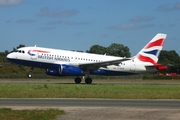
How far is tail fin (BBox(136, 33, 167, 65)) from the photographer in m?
53.1

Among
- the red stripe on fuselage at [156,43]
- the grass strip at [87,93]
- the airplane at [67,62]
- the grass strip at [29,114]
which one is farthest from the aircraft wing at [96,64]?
the grass strip at [29,114]

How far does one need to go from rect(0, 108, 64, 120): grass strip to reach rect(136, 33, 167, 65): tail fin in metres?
36.3

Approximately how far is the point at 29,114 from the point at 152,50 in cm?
3810

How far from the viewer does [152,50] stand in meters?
53.3

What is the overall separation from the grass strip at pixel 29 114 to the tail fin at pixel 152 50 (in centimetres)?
3633

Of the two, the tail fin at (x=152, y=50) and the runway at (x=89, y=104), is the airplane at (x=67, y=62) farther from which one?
the runway at (x=89, y=104)

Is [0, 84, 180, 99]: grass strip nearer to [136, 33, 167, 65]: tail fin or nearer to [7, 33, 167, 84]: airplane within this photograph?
[7, 33, 167, 84]: airplane

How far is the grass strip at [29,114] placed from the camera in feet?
52.3

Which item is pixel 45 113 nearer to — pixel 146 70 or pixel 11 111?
pixel 11 111

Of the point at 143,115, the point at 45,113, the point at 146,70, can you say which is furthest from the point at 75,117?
the point at 146,70

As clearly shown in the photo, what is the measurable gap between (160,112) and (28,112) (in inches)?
215

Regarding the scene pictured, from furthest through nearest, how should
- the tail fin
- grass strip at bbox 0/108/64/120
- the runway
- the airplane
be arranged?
the tail fin < the airplane < the runway < grass strip at bbox 0/108/64/120

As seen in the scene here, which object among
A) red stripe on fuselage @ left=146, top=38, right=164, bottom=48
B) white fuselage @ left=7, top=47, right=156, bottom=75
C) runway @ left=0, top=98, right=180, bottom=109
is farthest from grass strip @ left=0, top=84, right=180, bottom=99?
red stripe on fuselage @ left=146, top=38, right=164, bottom=48

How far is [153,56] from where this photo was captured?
5322cm
